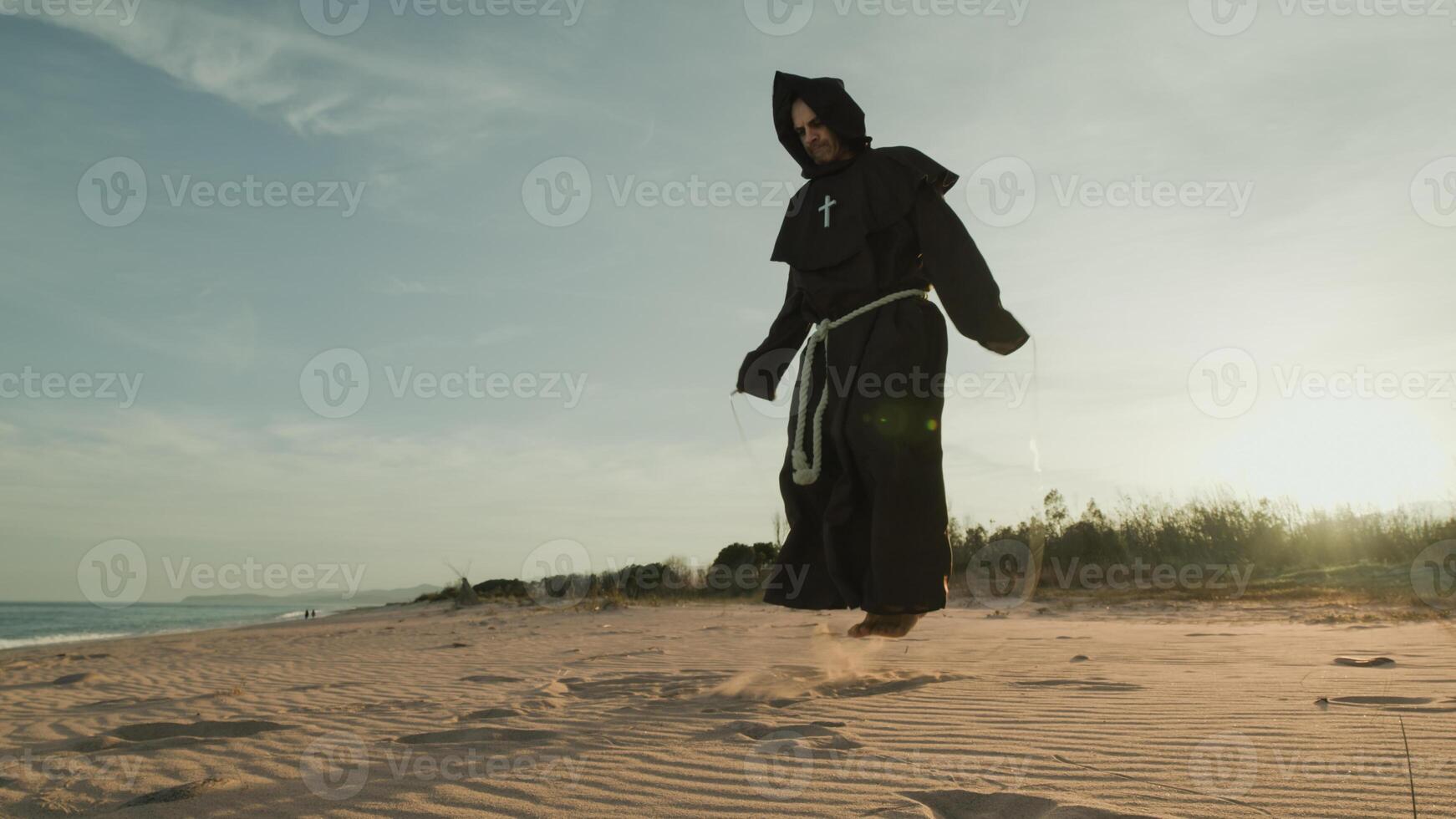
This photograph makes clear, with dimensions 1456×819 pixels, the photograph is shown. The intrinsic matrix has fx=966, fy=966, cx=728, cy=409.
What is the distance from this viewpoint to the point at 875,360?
3693 mm

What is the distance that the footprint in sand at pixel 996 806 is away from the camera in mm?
2080

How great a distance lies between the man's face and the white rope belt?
2.42 feet

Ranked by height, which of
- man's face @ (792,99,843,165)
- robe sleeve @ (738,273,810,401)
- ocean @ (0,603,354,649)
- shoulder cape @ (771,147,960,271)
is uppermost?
man's face @ (792,99,843,165)

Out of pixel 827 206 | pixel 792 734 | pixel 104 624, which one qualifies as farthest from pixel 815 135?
pixel 104 624

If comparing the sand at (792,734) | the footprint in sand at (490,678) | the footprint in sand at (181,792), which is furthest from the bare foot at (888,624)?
the footprint in sand at (490,678)

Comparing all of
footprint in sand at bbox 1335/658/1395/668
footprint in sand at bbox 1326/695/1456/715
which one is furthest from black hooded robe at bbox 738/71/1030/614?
footprint in sand at bbox 1335/658/1395/668

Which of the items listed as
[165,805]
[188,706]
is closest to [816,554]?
[165,805]

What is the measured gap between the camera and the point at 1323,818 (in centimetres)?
203

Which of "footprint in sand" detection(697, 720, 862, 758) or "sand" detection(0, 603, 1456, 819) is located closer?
"sand" detection(0, 603, 1456, 819)

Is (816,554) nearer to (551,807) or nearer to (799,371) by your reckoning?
(799,371)

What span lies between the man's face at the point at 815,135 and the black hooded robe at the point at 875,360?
0.13 feet

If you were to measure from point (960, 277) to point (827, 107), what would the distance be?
0.96 meters

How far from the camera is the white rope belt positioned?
383 centimetres

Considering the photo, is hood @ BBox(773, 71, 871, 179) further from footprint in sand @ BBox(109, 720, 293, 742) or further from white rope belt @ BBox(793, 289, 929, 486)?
footprint in sand @ BBox(109, 720, 293, 742)
